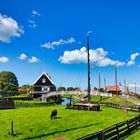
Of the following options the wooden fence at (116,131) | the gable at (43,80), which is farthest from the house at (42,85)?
the wooden fence at (116,131)

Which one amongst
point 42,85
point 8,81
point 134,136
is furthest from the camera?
point 8,81

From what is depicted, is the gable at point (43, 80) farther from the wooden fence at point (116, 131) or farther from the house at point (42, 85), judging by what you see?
the wooden fence at point (116, 131)

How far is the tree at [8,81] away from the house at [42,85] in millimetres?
42695

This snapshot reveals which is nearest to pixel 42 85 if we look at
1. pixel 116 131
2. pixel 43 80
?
pixel 43 80

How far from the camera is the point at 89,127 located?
30.7 metres

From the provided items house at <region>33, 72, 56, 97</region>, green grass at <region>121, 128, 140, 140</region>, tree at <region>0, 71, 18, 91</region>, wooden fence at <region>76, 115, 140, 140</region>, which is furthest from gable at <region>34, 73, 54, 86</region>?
green grass at <region>121, 128, 140, 140</region>

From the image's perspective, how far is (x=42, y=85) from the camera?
320 ft

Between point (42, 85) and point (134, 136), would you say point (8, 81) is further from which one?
point (134, 136)

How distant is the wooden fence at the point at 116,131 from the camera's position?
17.2 meters

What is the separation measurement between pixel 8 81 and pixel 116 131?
12854cm

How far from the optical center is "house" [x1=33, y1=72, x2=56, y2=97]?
97500 mm

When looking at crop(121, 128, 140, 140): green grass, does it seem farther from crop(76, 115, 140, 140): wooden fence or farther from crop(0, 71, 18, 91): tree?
crop(0, 71, 18, 91): tree

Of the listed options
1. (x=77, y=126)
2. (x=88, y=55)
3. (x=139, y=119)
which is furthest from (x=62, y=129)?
(x=88, y=55)

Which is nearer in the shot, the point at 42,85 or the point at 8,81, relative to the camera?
the point at 42,85
